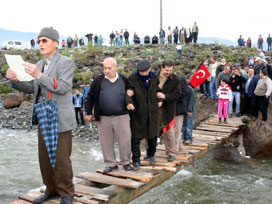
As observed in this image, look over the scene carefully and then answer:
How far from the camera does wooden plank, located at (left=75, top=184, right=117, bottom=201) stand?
367cm

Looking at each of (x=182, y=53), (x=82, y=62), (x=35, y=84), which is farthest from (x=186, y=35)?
(x=35, y=84)

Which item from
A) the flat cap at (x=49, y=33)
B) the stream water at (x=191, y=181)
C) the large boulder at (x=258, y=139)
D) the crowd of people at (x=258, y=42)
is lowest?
the stream water at (x=191, y=181)

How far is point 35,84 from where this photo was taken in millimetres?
3199

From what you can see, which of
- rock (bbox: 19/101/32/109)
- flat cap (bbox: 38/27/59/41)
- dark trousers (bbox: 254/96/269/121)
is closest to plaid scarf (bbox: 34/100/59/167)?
flat cap (bbox: 38/27/59/41)

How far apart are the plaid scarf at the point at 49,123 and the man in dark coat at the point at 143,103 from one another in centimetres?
151

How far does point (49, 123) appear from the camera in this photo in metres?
2.98

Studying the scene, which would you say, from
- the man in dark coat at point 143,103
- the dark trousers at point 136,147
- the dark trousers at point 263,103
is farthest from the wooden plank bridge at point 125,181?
the dark trousers at point 263,103

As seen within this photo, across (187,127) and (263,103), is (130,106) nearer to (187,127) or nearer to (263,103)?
(187,127)

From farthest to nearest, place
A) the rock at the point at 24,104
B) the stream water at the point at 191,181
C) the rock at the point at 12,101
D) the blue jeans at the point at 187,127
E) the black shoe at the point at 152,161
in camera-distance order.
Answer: the rock at the point at 12,101, the rock at the point at 24,104, the blue jeans at the point at 187,127, the stream water at the point at 191,181, the black shoe at the point at 152,161

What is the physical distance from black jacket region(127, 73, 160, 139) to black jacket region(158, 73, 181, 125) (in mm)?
345

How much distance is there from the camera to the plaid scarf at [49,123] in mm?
2967

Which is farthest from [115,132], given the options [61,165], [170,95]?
[61,165]

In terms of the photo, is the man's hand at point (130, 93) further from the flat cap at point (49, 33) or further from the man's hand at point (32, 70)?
the man's hand at point (32, 70)

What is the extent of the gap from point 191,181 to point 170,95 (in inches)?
133
